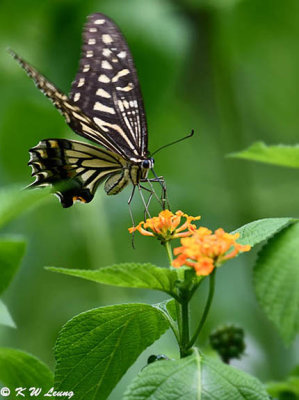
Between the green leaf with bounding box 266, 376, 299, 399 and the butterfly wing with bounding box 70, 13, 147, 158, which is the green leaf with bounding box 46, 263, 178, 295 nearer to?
the green leaf with bounding box 266, 376, 299, 399

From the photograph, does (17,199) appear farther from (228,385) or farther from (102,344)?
(228,385)

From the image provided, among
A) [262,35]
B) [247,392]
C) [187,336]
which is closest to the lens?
[247,392]

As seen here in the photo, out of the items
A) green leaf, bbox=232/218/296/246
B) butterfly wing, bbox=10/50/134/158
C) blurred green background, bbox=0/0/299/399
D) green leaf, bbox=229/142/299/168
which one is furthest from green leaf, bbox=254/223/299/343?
blurred green background, bbox=0/0/299/399

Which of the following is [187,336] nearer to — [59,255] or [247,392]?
[247,392]

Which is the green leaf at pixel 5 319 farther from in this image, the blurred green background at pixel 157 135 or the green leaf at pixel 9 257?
the blurred green background at pixel 157 135

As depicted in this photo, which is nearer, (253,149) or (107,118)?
(253,149)

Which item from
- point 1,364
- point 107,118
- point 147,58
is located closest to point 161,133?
point 147,58
